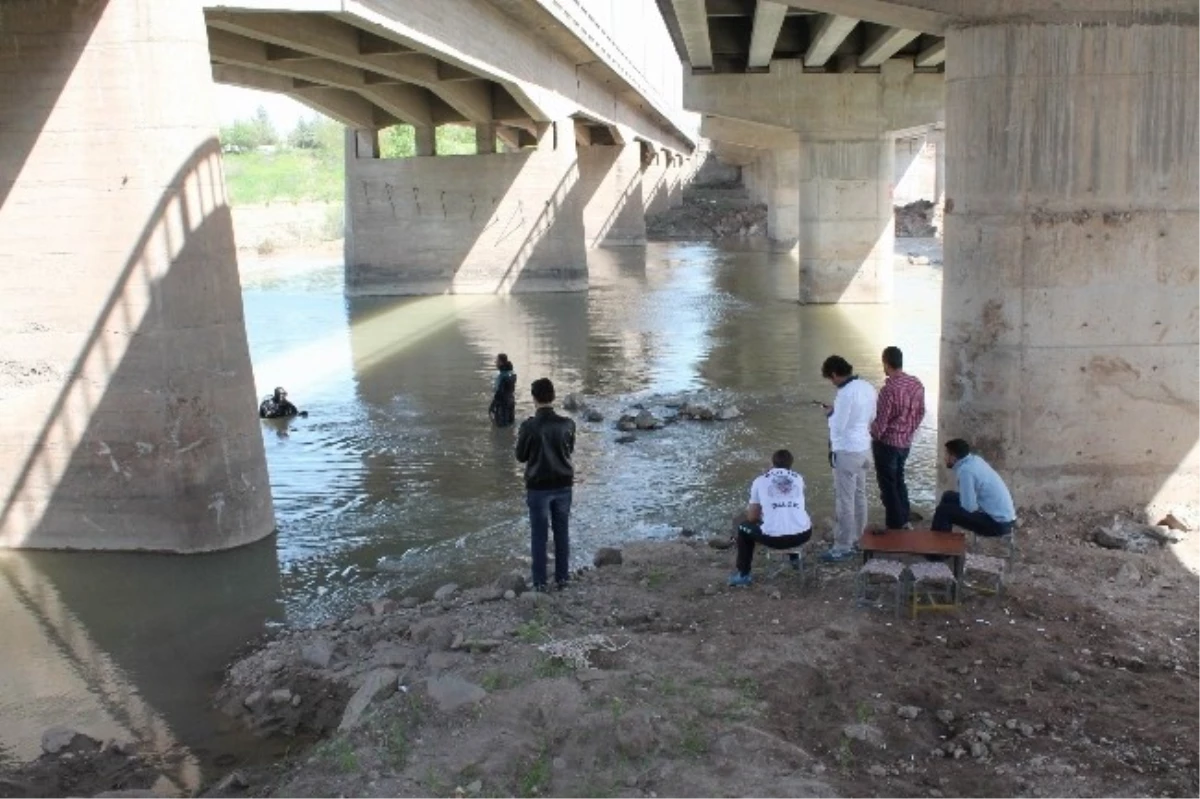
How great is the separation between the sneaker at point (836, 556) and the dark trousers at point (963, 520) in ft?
2.31

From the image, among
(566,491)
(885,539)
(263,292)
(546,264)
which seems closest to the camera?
(885,539)

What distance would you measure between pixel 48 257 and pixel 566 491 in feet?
19.2

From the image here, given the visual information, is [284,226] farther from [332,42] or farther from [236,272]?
[236,272]

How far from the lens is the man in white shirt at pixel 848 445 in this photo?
918cm

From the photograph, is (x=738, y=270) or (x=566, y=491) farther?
(x=738, y=270)

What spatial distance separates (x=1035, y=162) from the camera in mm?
9906

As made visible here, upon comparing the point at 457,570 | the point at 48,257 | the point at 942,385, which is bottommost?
the point at 457,570

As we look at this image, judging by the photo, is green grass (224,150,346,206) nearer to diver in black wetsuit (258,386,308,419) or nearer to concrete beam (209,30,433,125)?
concrete beam (209,30,433,125)

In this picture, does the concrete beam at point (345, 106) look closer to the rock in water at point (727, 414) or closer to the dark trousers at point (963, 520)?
the rock in water at point (727, 414)

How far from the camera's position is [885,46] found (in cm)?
2419

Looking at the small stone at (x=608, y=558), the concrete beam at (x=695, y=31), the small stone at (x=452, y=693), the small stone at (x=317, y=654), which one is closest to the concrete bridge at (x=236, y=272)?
the small stone at (x=608, y=558)

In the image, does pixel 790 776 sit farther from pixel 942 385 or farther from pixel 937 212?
pixel 937 212

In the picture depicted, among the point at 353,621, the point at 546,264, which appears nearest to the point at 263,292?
the point at 546,264

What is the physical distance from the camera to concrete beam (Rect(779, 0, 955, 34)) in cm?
1055
